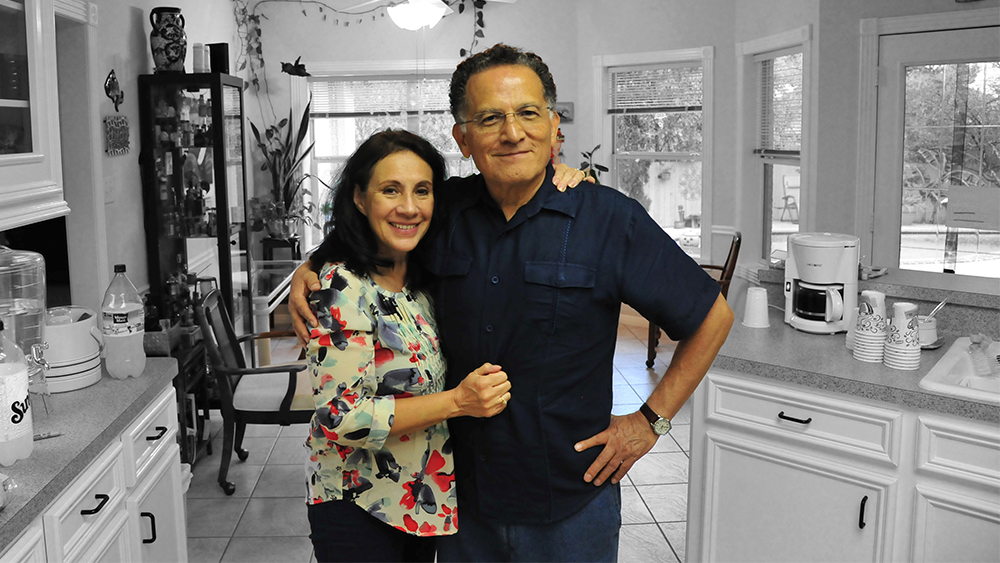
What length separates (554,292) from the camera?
162cm

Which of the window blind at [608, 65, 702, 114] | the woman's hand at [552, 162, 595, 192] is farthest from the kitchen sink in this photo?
the window blind at [608, 65, 702, 114]

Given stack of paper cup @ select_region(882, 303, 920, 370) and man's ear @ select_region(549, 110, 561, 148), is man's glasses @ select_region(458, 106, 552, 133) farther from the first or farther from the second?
stack of paper cup @ select_region(882, 303, 920, 370)

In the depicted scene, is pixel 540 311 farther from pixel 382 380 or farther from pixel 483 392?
pixel 382 380

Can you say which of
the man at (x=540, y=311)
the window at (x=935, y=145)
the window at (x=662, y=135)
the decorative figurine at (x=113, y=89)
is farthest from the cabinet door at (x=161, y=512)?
the window at (x=662, y=135)

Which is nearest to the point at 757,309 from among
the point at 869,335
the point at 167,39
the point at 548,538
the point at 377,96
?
the point at 869,335

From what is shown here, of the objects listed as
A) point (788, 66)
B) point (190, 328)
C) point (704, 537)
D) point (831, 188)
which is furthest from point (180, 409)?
point (788, 66)

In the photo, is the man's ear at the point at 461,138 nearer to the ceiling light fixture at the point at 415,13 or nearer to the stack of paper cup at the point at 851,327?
the stack of paper cup at the point at 851,327

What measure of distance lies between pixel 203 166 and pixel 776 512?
11.2 ft

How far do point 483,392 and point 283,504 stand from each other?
8.22ft

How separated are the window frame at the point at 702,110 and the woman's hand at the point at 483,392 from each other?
525 cm

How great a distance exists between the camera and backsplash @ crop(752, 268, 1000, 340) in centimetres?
270

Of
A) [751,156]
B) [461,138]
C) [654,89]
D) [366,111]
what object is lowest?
[461,138]

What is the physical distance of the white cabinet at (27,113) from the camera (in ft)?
6.78

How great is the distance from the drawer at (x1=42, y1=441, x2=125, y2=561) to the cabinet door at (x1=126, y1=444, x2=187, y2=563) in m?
0.11
